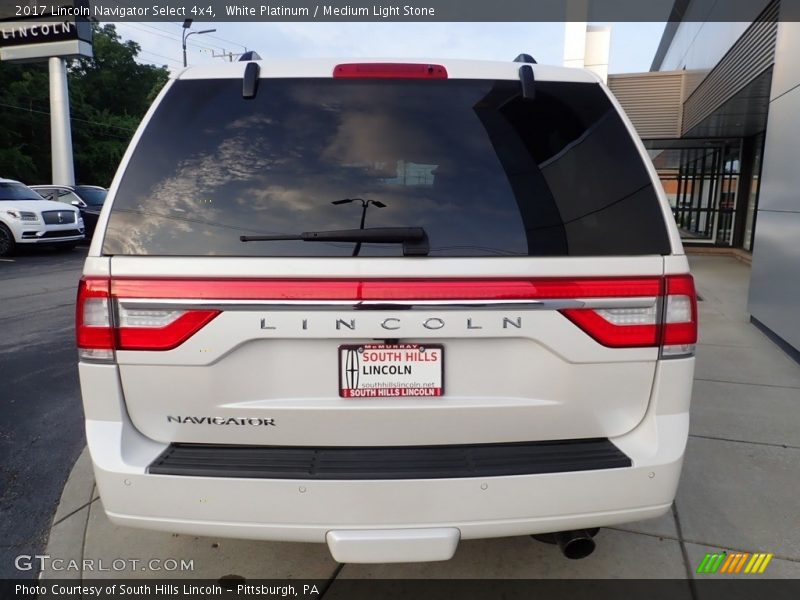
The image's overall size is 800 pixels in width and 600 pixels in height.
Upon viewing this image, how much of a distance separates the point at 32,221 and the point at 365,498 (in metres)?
15.4

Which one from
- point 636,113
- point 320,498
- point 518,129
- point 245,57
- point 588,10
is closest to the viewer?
point 320,498

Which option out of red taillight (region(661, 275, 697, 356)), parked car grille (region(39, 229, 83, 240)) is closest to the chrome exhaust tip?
red taillight (region(661, 275, 697, 356))

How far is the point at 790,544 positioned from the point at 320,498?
2405 mm

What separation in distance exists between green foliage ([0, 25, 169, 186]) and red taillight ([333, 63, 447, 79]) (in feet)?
115

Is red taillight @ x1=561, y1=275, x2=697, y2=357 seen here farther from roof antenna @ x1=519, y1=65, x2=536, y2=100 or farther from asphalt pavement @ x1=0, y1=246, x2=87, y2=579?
asphalt pavement @ x1=0, y1=246, x2=87, y2=579

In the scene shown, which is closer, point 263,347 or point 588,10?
point 263,347

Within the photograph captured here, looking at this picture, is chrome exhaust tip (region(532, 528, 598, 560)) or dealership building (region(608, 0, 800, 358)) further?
dealership building (region(608, 0, 800, 358))

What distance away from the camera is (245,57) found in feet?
8.16

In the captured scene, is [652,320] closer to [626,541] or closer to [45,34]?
[626,541]

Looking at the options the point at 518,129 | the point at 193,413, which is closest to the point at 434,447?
the point at 193,413

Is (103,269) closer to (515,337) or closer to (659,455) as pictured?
(515,337)

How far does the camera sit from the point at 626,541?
2865mm

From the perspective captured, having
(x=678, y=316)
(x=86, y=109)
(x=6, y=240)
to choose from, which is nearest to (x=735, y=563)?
(x=678, y=316)

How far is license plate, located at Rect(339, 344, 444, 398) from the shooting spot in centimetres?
194
